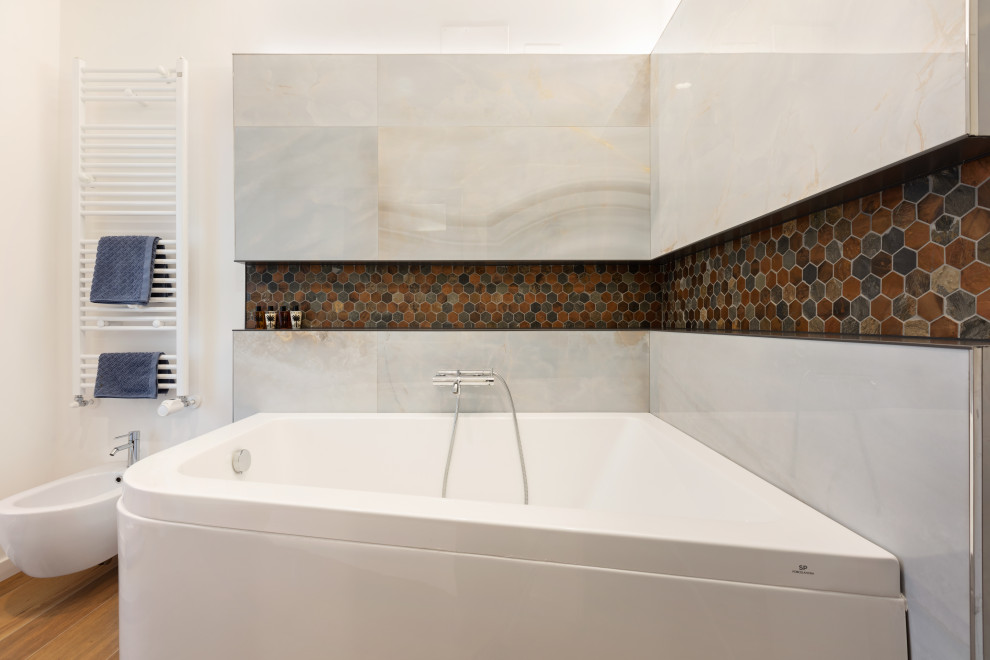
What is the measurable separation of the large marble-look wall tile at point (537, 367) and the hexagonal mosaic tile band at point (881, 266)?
0.50 meters

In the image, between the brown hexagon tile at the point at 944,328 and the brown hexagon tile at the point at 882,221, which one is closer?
the brown hexagon tile at the point at 944,328

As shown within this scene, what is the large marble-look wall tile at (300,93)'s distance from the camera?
6.16ft

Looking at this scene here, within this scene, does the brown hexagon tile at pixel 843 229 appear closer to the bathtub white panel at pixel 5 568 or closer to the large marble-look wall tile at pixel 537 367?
the large marble-look wall tile at pixel 537 367

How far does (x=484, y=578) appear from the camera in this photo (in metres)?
0.80

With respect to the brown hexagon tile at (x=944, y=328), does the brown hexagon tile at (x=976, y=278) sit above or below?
above

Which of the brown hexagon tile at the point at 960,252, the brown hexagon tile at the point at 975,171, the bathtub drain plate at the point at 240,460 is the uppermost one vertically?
the brown hexagon tile at the point at 975,171

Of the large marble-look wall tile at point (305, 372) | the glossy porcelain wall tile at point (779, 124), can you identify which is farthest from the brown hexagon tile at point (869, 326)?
the large marble-look wall tile at point (305, 372)

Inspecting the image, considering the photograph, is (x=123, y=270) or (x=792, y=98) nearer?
(x=792, y=98)

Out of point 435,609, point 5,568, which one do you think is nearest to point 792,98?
point 435,609

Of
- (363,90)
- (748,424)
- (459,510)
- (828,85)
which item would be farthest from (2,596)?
(828,85)

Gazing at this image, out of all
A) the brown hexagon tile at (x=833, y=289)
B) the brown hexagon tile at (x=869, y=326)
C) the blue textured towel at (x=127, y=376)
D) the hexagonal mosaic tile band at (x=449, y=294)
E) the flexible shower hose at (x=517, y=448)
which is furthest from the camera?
the hexagonal mosaic tile band at (x=449, y=294)

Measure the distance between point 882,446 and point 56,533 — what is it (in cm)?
240

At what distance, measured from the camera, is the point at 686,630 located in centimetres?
75

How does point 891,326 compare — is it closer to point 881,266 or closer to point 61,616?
point 881,266
